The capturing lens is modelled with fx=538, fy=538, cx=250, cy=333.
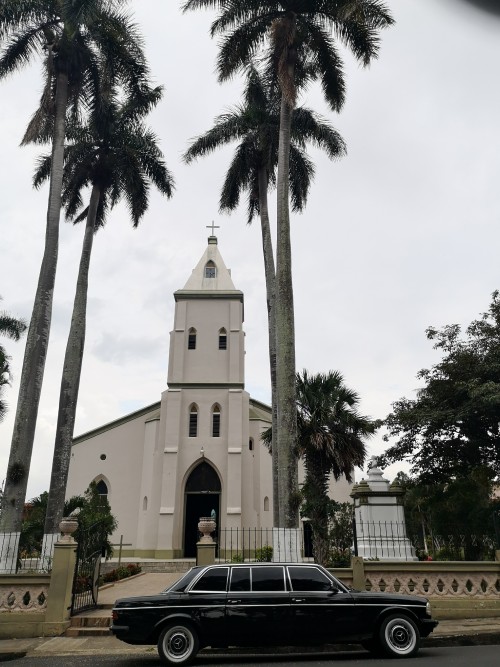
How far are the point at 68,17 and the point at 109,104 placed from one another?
3.35 meters

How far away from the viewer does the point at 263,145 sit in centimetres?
1986

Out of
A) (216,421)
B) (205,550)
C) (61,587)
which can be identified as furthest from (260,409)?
(61,587)

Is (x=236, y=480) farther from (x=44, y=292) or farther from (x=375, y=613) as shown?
(x=375, y=613)

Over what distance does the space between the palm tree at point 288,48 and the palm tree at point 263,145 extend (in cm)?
238

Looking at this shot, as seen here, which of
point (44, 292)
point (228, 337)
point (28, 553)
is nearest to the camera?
point (44, 292)

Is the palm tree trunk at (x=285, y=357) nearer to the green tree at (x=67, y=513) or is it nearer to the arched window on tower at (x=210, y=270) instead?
the green tree at (x=67, y=513)

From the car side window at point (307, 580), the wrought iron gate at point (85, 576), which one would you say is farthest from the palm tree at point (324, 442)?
the car side window at point (307, 580)

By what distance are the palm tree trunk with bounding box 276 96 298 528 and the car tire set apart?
4.69m

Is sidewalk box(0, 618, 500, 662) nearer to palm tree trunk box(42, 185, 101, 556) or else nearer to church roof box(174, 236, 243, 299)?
palm tree trunk box(42, 185, 101, 556)

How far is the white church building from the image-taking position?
89.1 ft

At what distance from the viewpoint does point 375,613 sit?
799cm

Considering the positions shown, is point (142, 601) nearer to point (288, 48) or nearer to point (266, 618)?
point (266, 618)

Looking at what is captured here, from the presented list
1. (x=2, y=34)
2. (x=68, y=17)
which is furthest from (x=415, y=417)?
(x=2, y=34)

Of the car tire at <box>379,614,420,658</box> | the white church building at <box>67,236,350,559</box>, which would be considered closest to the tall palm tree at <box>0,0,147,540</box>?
the car tire at <box>379,614,420,658</box>
